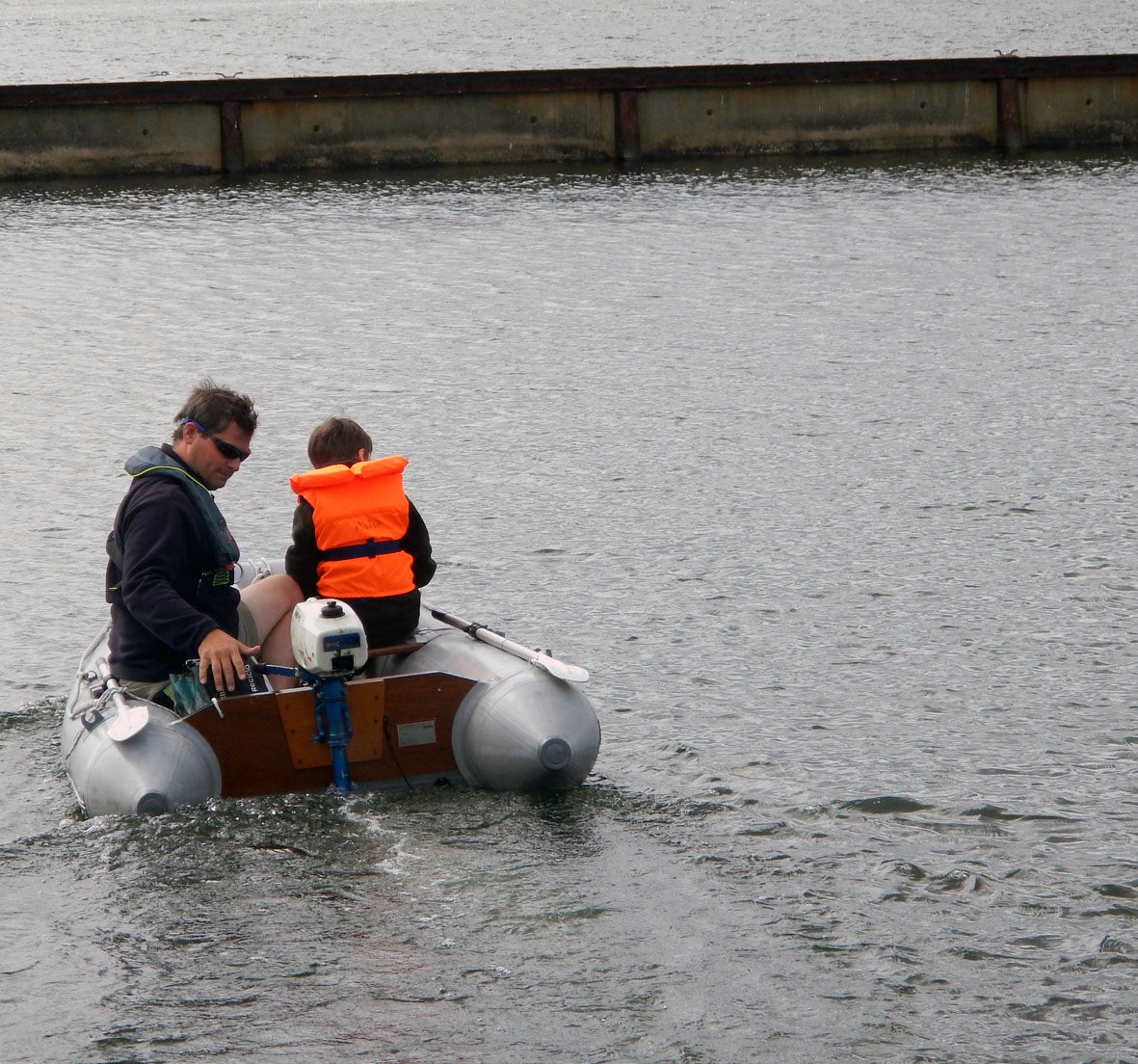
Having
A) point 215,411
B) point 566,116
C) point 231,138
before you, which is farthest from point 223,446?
point 566,116

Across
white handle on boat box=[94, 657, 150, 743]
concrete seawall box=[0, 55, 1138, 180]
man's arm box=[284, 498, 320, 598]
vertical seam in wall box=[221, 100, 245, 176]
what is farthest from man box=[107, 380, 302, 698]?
vertical seam in wall box=[221, 100, 245, 176]

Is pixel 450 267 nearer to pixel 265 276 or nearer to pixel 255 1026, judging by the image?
pixel 265 276

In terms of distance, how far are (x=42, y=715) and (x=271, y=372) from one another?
7.35m

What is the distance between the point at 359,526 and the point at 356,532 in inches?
1.1

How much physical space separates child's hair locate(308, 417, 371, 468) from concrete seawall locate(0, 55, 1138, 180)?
58.1 feet

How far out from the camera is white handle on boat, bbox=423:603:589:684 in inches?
243

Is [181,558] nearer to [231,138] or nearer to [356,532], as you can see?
[356,532]

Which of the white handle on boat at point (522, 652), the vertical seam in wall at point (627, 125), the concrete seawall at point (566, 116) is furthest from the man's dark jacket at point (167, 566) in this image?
the vertical seam in wall at point (627, 125)

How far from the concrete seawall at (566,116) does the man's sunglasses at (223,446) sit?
18.1m

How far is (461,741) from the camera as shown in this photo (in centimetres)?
618

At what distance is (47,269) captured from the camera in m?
18.4

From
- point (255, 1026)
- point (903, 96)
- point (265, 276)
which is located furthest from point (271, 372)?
point (903, 96)

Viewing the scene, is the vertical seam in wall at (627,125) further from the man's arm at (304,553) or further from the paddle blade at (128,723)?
the paddle blade at (128,723)

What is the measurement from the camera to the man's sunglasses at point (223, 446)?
5.83 metres
